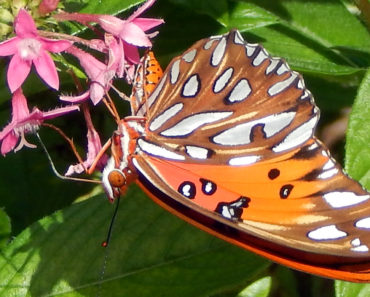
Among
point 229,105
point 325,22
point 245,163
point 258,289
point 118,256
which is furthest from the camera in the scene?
point 325,22

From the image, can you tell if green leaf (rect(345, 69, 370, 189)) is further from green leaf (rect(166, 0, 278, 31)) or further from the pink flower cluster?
the pink flower cluster

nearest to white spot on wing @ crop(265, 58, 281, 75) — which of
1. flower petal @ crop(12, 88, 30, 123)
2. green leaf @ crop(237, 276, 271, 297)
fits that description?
flower petal @ crop(12, 88, 30, 123)

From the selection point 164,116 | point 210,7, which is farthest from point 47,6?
point 210,7

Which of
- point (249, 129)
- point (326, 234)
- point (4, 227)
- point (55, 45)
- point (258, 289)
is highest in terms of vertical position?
point (55, 45)

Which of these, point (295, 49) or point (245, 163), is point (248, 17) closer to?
point (295, 49)

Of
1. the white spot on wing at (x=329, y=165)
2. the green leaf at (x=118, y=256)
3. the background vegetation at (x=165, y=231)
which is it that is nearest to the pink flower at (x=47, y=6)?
the background vegetation at (x=165, y=231)

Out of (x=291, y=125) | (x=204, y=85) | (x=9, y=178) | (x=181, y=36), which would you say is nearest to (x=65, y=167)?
(x=9, y=178)

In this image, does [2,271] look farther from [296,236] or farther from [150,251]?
[296,236]

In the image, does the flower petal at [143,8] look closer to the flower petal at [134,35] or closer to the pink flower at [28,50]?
the flower petal at [134,35]
